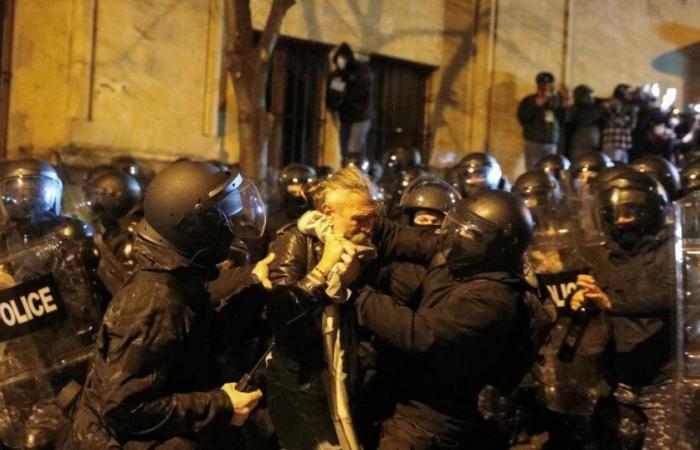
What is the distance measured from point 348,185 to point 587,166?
4.49m

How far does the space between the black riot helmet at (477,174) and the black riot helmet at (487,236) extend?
11.0 ft

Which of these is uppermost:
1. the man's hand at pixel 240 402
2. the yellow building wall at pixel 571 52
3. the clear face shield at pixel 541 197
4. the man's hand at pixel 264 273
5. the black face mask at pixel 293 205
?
the yellow building wall at pixel 571 52

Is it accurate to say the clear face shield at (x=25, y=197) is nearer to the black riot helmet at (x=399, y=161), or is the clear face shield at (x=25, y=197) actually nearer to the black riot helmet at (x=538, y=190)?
the black riot helmet at (x=538, y=190)

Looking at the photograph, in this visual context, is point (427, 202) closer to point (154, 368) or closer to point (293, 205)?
point (293, 205)

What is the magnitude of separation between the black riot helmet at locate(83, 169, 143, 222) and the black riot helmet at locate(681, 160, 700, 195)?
4.52 metres

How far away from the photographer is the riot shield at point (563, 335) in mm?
4168

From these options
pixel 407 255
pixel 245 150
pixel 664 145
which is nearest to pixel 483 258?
pixel 407 255

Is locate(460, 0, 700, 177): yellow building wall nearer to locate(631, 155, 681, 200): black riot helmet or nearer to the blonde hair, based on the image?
locate(631, 155, 681, 200): black riot helmet

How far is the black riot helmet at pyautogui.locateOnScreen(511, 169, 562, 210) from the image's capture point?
603 cm

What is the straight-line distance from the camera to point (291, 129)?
11.7 m

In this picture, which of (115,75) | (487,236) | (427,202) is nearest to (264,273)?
(487,236)

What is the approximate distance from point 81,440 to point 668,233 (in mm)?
3304

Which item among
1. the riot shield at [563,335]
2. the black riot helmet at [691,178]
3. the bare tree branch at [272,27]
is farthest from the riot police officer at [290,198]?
the black riot helmet at [691,178]

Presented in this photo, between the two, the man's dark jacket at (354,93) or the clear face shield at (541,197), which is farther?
the man's dark jacket at (354,93)
